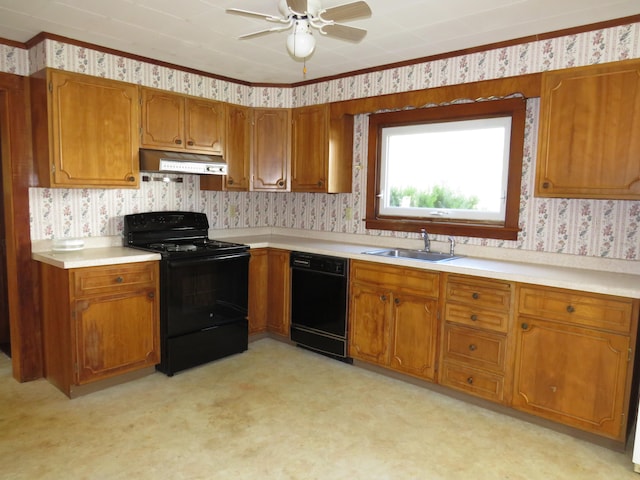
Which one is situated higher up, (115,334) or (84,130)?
(84,130)

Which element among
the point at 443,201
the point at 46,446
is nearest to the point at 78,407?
the point at 46,446

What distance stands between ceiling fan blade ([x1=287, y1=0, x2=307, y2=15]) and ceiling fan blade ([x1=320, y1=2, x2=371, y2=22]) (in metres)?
0.12

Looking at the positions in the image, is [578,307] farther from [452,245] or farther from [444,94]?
[444,94]

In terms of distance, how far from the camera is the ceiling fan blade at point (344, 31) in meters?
2.27

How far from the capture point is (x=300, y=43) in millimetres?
2262

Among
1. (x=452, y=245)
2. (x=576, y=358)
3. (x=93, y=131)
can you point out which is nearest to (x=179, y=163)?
(x=93, y=131)

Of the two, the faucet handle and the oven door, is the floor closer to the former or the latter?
the oven door

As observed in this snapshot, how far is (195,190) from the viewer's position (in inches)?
172

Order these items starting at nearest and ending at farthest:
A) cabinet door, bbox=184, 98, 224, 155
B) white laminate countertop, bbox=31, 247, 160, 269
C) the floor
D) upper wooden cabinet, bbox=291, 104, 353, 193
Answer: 1. the floor
2. white laminate countertop, bbox=31, 247, 160, 269
3. cabinet door, bbox=184, 98, 224, 155
4. upper wooden cabinet, bbox=291, 104, 353, 193

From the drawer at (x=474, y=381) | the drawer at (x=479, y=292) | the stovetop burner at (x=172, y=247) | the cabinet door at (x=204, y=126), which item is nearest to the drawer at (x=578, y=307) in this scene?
the drawer at (x=479, y=292)

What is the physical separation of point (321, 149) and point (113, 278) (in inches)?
83.0

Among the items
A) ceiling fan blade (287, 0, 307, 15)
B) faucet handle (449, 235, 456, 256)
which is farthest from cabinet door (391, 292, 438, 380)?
ceiling fan blade (287, 0, 307, 15)

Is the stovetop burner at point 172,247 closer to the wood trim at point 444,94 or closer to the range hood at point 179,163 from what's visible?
the range hood at point 179,163

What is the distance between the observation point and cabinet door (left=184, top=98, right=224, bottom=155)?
155 inches
